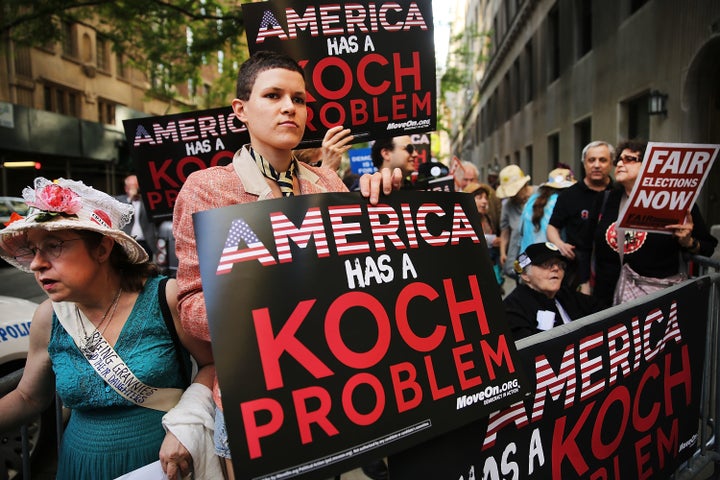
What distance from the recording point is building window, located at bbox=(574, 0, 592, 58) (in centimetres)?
1619

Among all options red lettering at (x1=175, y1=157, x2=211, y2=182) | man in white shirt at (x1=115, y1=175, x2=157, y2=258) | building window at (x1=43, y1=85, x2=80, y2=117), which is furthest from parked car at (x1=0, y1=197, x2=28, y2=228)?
red lettering at (x1=175, y1=157, x2=211, y2=182)

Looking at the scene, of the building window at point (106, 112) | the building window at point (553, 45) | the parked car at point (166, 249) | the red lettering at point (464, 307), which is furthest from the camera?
the building window at point (106, 112)

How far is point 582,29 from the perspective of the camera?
16391mm

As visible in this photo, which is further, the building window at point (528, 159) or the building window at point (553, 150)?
the building window at point (528, 159)

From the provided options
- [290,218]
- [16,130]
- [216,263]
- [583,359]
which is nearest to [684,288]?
[583,359]

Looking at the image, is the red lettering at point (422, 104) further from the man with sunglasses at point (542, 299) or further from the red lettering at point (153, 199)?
the red lettering at point (153, 199)

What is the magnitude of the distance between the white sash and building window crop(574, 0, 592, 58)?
56.0 ft

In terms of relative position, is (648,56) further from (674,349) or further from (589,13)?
(674,349)

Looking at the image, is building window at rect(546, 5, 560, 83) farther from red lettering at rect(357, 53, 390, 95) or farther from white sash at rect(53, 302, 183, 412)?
white sash at rect(53, 302, 183, 412)

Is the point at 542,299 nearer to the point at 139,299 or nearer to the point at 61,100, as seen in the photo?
the point at 139,299

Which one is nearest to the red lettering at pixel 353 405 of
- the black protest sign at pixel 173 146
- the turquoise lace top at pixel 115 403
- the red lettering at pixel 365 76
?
the turquoise lace top at pixel 115 403

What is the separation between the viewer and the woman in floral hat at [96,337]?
1955 millimetres

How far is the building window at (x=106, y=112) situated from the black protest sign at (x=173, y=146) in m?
26.0

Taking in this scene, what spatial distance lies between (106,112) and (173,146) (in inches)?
1051
